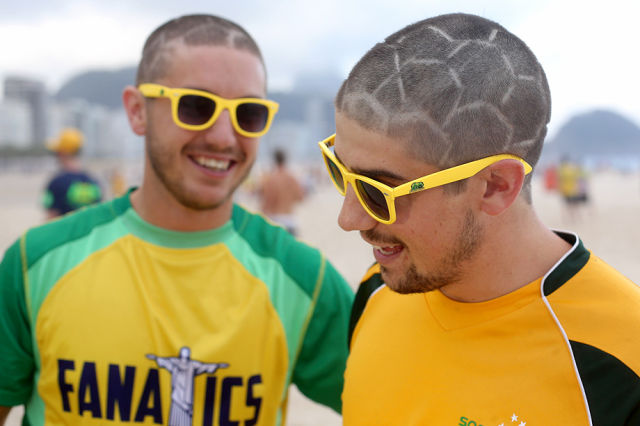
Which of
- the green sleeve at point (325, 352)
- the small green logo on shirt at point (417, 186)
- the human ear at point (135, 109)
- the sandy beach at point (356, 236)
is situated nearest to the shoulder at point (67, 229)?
the human ear at point (135, 109)

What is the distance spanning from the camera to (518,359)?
127cm

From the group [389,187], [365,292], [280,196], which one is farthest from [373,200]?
[280,196]

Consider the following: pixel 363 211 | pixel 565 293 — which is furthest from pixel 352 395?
pixel 565 293

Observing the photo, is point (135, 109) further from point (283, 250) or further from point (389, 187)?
point (389, 187)

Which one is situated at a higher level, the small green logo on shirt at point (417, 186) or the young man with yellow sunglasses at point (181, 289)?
the small green logo on shirt at point (417, 186)

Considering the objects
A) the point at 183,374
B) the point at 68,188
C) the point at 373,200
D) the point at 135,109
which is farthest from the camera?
the point at 68,188

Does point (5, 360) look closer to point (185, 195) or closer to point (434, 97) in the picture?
point (185, 195)

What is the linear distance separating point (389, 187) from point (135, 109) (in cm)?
131

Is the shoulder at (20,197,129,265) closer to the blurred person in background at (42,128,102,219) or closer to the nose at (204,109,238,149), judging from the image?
the nose at (204,109,238,149)

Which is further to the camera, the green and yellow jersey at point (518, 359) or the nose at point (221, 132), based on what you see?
the nose at point (221, 132)

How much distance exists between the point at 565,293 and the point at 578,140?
214159mm

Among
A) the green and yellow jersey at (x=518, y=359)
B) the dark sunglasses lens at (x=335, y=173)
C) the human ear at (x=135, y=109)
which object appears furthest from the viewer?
the human ear at (x=135, y=109)

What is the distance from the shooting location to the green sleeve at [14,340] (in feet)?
5.91

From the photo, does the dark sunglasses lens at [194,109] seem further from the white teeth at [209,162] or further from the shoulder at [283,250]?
the shoulder at [283,250]
